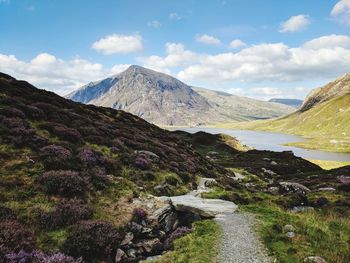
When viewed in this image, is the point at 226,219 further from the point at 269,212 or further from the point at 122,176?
the point at 122,176

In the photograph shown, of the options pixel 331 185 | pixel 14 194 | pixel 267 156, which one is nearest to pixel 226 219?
pixel 14 194

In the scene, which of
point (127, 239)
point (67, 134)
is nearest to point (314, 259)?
point (127, 239)

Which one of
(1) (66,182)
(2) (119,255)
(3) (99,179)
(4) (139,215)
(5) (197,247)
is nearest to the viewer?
(2) (119,255)

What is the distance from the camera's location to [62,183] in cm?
1697

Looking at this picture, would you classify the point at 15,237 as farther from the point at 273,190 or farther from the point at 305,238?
the point at 273,190

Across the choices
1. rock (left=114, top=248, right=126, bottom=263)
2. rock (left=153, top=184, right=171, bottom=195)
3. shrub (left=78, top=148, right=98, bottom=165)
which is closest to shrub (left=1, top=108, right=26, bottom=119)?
shrub (left=78, top=148, right=98, bottom=165)

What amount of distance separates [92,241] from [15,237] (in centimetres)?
296

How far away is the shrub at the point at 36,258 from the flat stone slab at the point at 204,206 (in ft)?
27.5

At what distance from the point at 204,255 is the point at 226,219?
206 inches

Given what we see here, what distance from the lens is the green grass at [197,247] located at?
1268 cm

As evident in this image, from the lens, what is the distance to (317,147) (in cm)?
17538

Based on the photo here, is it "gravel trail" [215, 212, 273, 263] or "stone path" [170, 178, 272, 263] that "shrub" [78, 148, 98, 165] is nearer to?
"stone path" [170, 178, 272, 263]

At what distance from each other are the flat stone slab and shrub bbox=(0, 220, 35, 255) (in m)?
8.83

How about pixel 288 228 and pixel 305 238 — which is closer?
pixel 305 238
